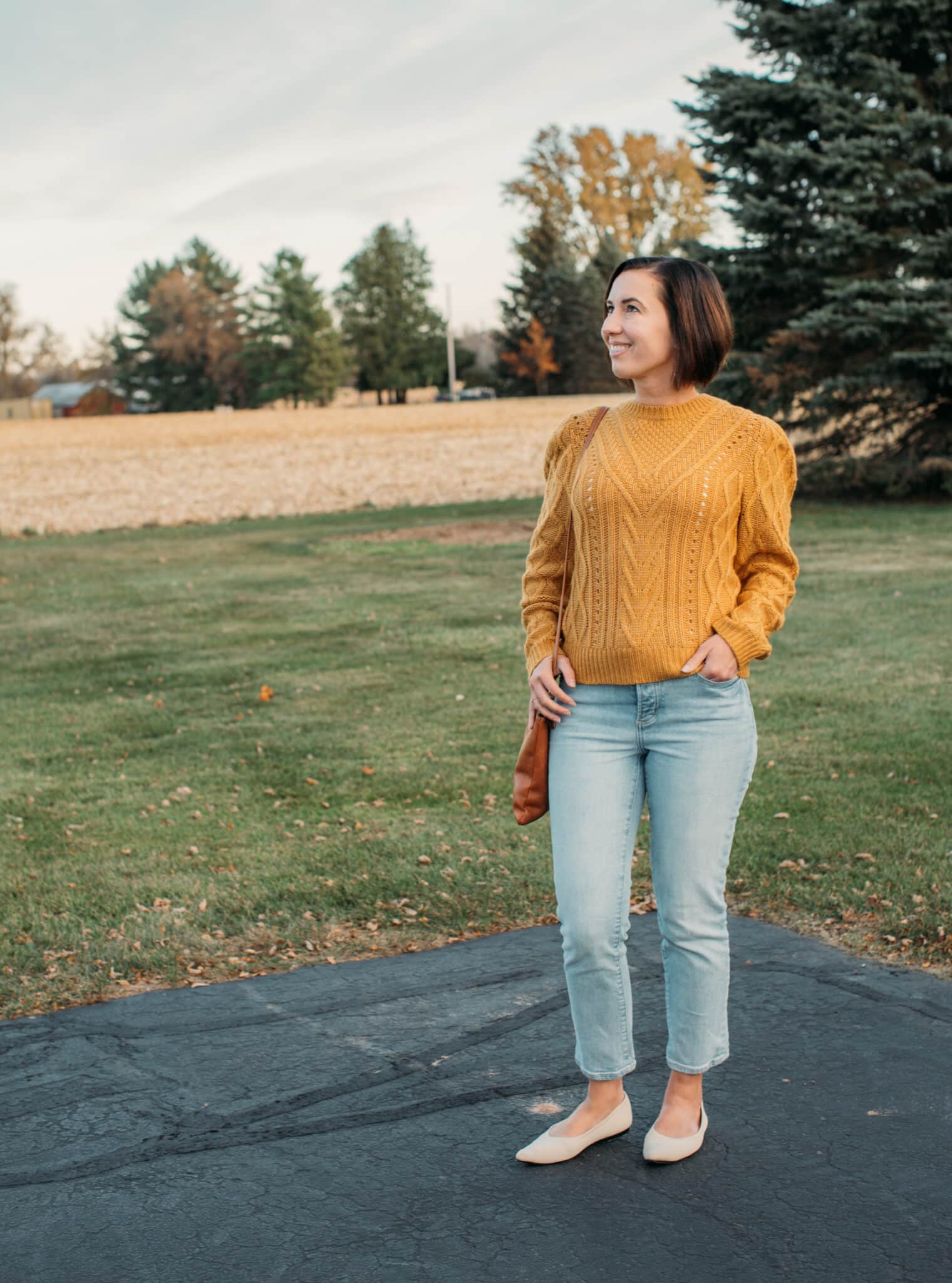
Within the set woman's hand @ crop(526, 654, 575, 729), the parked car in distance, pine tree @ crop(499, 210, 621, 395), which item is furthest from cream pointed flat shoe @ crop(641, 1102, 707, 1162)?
the parked car in distance

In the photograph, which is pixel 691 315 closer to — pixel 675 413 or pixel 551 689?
pixel 675 413

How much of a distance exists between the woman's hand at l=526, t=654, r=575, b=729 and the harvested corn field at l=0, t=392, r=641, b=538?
67.0ft

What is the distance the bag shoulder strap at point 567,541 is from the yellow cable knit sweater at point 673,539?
17 mm

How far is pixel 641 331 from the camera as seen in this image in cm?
290

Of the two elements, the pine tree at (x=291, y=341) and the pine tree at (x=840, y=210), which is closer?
the pine tree at (x=840, y=210)

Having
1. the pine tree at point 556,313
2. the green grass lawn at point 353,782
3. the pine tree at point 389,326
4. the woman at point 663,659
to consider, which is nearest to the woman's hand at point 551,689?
the woman at point 663,659

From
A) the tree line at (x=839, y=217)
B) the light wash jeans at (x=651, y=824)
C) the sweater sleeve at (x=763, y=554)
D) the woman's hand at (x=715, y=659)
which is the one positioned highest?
the tree line at (x=839, y=217)

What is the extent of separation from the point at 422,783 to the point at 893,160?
45.2ft

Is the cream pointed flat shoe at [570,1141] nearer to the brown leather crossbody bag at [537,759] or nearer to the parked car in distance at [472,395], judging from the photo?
the brown leather crossbody bag at [537,759]

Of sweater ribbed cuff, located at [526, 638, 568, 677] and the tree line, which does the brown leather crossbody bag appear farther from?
the tree line

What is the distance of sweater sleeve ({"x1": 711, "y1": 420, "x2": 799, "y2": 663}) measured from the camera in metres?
2.88

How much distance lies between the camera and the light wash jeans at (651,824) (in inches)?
113

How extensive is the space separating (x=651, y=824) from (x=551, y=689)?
39 centimetres

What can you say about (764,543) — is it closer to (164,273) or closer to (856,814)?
(856,814)
